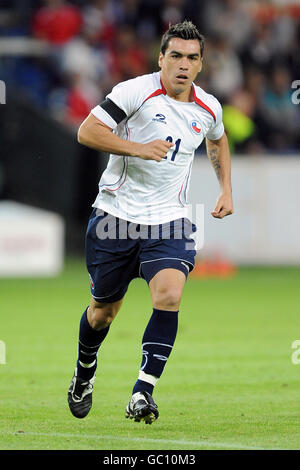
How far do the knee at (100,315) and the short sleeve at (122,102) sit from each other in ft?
3.69

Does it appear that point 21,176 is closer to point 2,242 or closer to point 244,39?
point 2,242

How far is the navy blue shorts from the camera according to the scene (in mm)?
6551

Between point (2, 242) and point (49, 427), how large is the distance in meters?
10.5

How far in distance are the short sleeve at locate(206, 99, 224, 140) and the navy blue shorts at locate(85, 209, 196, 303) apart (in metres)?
0.64

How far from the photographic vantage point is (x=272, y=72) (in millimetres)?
19891

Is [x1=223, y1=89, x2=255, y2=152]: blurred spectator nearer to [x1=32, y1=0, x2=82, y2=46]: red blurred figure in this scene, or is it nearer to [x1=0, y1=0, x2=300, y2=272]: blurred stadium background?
Result: [x1=0, y1=0, x2=300, y2=272]: blurred stadium background

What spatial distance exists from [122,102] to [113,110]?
0.07 metres

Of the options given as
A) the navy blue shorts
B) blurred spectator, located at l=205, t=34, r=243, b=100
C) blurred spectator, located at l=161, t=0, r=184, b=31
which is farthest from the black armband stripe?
blurred spectator, located at l=161, t=0, r=184, b=31

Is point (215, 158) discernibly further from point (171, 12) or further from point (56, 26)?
point (171, 12)

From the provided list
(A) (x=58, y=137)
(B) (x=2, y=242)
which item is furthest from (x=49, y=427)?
(A) (x=58, y=137)

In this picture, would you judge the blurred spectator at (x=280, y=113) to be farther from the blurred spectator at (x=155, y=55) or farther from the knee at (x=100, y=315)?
the knee at (x=100, y=315)

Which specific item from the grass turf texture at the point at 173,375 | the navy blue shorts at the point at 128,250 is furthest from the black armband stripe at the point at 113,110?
the grass turf texture at the point at 173,375

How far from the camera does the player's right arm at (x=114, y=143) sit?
630 cm

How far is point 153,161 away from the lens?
21.8 feet
